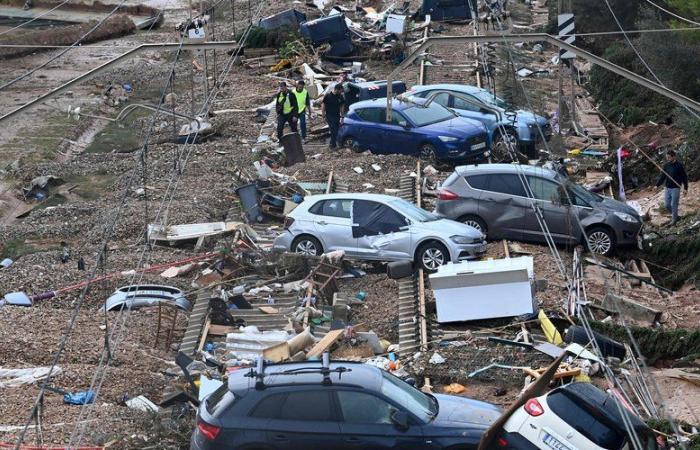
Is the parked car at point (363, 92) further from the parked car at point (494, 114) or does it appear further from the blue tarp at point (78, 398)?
the blue tarp at point (78, 398)

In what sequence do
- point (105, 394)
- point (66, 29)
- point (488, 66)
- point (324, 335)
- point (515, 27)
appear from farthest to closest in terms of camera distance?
point (66, 29) → point (515, 27) → point (488, 66) → point (324, 335) → point (105, 394)

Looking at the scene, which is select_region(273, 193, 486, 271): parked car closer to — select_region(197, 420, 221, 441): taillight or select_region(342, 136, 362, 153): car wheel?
select_region(342, 136, 362, 153): car wheel

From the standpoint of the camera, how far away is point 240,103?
38.9 m

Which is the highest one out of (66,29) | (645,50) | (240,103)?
(645,50)

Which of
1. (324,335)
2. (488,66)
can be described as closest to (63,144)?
(488,66)

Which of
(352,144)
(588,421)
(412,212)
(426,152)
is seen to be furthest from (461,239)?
(588,421)

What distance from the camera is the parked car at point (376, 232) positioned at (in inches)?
882

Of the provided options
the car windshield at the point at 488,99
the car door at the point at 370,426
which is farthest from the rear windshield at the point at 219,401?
the car windshield at the point at 488,99

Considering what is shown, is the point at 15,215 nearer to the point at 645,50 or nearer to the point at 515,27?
the point at 645,50

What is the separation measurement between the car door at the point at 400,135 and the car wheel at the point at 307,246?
7.43 meters

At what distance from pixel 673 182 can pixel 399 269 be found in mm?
7094

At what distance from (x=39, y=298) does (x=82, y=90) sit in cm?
2514

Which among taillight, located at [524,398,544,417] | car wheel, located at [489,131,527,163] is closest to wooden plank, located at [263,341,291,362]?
taillight, located at [524,398,544,417]

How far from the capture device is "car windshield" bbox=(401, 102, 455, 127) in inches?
1187
